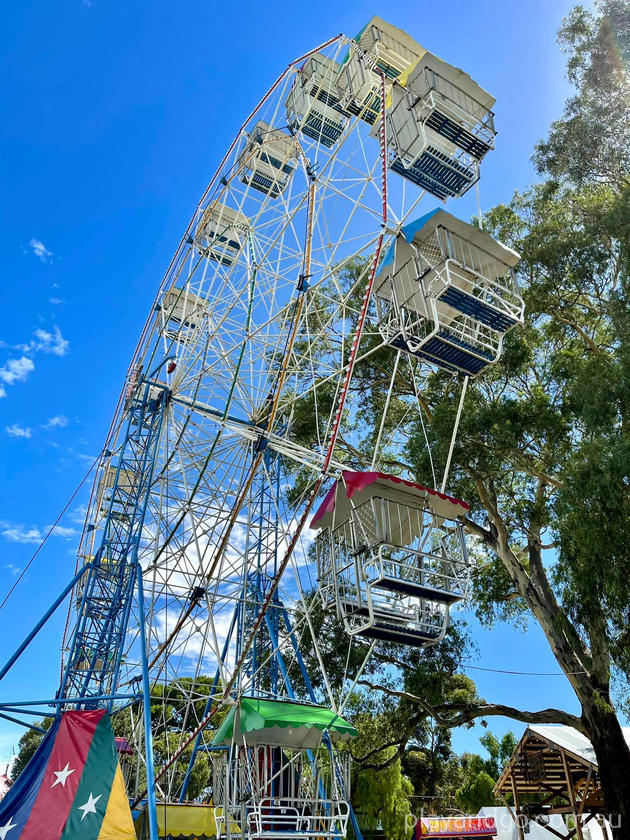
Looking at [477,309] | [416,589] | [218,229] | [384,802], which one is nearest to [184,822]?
[416,589]

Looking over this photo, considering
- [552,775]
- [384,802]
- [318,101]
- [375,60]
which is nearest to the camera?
[375,60]

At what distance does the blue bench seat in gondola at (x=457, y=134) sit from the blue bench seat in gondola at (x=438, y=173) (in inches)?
12.2

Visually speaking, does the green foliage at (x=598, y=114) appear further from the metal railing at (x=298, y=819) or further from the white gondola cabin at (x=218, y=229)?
the metal railing at (x=298, y=819)

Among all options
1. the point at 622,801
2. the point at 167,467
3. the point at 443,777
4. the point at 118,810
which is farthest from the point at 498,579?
the point at 443,777

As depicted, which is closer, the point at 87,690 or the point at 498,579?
the point at 87,690

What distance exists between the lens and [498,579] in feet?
56.9

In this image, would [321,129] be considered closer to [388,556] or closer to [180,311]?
[180,311]

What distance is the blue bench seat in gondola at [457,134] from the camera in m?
10.2

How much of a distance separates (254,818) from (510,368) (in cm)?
1020

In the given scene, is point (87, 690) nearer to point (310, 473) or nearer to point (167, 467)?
point (167, 467)

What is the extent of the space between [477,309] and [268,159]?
7.59m

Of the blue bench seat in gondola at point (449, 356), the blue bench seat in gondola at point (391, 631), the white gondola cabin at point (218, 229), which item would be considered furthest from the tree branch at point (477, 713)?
the white gondola cabin at point (218, 229)

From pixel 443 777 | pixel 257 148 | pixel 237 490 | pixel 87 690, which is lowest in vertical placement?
pixel 443 777

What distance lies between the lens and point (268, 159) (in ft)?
48.3
